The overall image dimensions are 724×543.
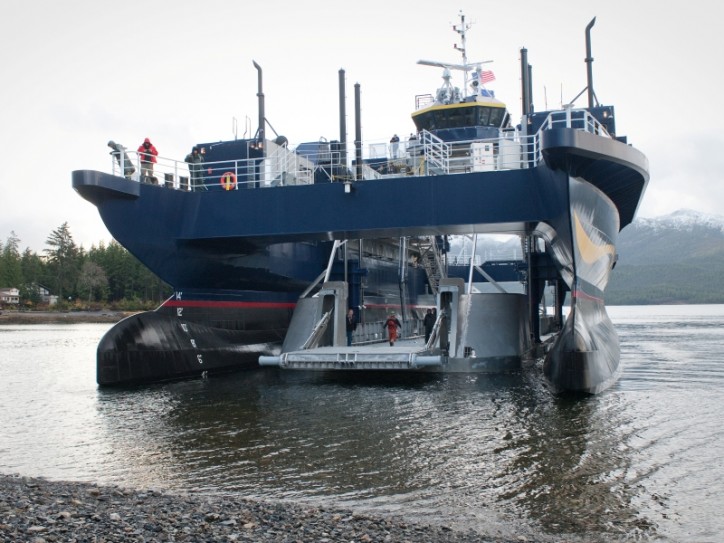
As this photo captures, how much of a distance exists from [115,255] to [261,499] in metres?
103

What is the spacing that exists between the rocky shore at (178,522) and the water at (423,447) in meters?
0.84

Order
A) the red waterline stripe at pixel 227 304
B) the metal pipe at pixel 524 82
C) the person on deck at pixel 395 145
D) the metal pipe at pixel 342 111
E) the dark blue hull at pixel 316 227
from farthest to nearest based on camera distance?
1. the metal pipe at pixel 342 111
2. the metal pipe at pixel 524 82
3. the person on deck at pixel 395 145
4. the red waterline stripe at pixel 227 304
5. the dark blue hull at pixel 316 227

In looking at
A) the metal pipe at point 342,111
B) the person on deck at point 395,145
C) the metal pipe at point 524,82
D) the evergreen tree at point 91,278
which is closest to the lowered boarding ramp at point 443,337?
the person on deck at point 395,145

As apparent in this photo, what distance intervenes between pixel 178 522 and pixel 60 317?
8875cm

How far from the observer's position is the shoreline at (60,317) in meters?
85.8

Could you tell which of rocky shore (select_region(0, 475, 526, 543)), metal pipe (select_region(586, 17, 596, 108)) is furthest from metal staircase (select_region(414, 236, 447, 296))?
rocky shore (select_region(0, 475, 526, 543))

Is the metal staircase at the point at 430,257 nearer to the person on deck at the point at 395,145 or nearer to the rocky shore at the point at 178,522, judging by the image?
the person on deck at the point at 395,145

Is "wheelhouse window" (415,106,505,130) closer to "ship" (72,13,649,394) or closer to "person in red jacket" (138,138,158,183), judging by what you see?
"ship" (72,13,649,394)

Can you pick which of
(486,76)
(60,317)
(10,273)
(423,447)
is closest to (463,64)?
(486,76)

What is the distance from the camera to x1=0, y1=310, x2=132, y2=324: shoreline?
85812mm

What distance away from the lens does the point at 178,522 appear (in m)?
6.52

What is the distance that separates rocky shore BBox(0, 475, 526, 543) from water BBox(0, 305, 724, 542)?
0.84 metres

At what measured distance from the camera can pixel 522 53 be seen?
81.1ft

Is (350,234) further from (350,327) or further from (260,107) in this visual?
(260,107)
